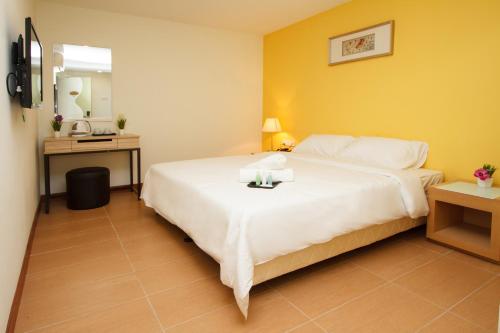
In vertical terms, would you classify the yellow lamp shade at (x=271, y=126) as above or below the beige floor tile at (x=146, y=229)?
above

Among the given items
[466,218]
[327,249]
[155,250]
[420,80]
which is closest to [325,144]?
[420,80]

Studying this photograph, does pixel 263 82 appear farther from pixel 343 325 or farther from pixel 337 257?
pixel 343 325

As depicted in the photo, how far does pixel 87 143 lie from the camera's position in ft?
12.7

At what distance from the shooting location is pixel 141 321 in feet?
5.78

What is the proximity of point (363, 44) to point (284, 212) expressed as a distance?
2744 millimetres

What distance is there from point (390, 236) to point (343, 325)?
137cm

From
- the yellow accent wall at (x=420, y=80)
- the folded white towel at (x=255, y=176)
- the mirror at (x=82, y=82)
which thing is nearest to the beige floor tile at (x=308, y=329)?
the folded white towel at (x=255, y=176)

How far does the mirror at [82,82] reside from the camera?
4086mm

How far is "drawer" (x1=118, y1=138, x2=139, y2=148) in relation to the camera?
4.10m

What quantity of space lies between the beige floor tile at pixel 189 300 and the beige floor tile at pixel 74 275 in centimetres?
49

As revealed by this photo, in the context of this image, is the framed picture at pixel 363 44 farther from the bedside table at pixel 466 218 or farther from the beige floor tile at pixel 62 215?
the beige floor tile at pixel 62 215

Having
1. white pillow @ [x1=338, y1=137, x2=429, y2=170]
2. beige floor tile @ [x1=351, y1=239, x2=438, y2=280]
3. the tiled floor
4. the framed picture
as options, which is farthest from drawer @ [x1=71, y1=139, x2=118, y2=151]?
beige floor tile @ [x1=351, y1=239, x2=438, y2=280]

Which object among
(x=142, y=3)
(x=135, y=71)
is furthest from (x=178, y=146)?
(x=142, y=3)

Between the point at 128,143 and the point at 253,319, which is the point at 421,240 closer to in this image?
the point at 253,319
